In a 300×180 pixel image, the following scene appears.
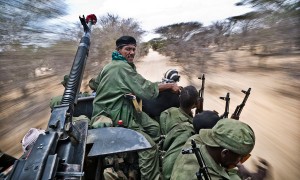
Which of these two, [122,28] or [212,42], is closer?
[212,42]

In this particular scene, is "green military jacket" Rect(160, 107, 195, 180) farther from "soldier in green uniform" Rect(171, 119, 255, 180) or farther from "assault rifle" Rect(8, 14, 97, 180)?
"assault rifle" Rect(8, 14, 97, 180)

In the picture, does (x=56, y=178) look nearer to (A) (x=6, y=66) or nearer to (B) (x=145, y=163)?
(B) (x=145, y=163)

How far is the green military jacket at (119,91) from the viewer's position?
112 inches

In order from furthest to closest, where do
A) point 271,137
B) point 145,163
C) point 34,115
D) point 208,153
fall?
point 34,115 < point 271,137 < point 145,163 < point 208,153

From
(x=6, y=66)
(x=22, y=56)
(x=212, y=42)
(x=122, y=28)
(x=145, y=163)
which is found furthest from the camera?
(x=122, y=28)

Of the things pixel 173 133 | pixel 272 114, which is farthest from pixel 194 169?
pixel 272 114

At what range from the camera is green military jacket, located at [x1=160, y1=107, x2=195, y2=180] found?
7.95 feet

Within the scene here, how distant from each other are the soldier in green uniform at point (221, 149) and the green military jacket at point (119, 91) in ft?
3.38

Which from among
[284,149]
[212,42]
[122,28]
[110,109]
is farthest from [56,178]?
[122,28]

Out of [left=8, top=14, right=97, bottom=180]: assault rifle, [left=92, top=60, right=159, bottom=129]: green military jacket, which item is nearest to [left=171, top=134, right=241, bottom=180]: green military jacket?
[left=8, top=14, right=97, bottom=180]: assault rifle

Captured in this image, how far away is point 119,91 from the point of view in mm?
2873

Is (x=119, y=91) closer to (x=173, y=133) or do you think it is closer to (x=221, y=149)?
(x=173, y=133)

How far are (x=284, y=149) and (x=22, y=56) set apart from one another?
10363mm

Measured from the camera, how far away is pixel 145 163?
96.9 inches
